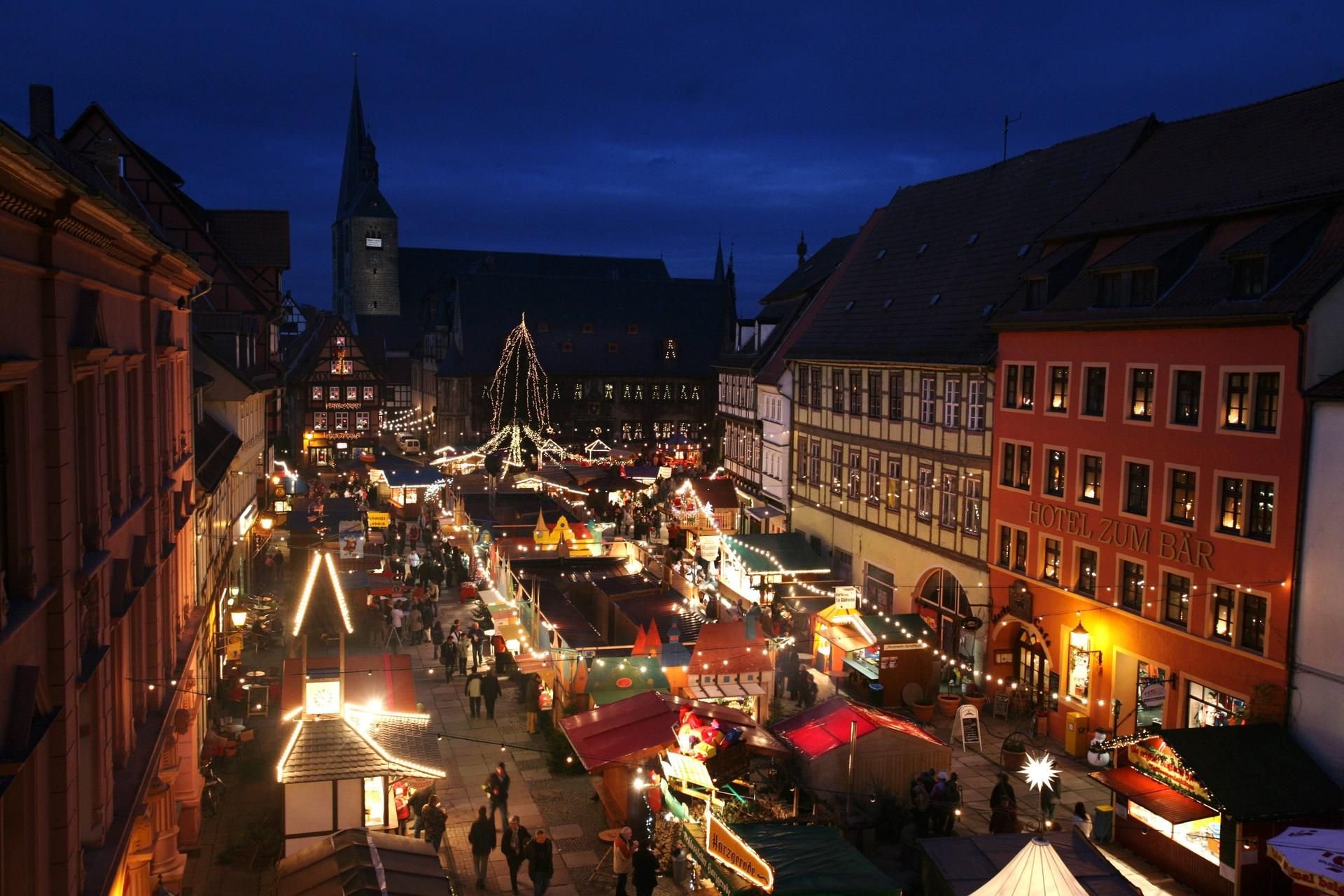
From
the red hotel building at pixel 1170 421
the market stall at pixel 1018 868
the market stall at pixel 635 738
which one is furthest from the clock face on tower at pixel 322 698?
the red hotel building at pixel 1170 421

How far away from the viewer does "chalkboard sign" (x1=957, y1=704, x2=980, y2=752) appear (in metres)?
21.4

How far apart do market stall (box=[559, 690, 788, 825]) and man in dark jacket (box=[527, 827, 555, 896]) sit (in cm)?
138

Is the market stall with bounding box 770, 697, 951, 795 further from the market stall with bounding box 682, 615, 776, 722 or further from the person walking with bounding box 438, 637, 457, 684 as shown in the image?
the person walking with bounding box 438, 637, 457, 684

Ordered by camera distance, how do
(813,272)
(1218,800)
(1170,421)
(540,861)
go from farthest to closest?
(813,272) < (1170,421) < (1218,800) < (540,861)

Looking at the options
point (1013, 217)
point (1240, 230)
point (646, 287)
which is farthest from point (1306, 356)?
point (646, 287)

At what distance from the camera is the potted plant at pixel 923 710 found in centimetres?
2353

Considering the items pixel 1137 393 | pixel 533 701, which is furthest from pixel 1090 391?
pixel 533 701

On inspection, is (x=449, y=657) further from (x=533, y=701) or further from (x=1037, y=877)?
(x=1037, y=877)

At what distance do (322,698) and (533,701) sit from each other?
803cm

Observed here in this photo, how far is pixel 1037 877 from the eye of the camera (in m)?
11.1

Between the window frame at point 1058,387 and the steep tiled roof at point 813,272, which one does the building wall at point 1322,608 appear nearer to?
the window frame at point 1058,387

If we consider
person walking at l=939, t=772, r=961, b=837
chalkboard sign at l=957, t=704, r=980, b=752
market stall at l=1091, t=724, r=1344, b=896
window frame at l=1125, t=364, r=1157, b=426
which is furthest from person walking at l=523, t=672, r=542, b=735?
window frame at l=1125, t=364, r=1157, b=426

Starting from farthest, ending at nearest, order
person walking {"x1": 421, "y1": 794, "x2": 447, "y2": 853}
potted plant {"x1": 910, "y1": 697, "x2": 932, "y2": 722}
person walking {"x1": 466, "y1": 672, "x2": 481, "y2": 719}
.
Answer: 1. potted plant {"x1": 910, "y1": 697, "x2": 932, "y2": 722}
2. person walking {"x1": 466, "y1": 672, "x2": 481, "y2": 719}
3. person walking {"x1": 421, "y1": 794, "x2": 447, "y2": 853}

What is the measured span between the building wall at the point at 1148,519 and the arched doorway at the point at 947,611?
1.34 metres
